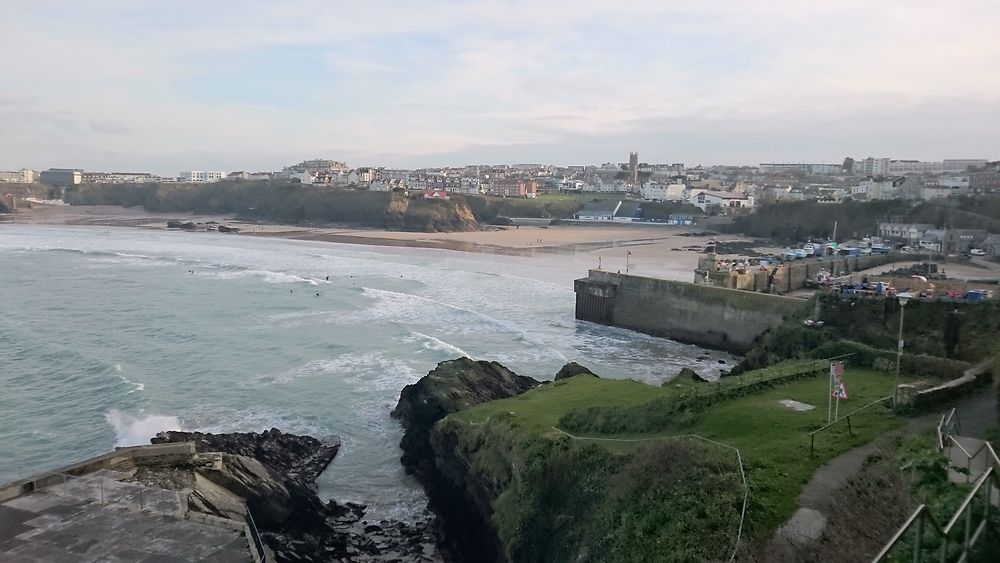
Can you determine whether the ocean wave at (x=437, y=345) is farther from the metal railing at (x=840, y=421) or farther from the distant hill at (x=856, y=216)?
the distant hill at (x=856, y=216)

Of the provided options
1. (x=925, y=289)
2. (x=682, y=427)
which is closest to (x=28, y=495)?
(x=682, y=427)

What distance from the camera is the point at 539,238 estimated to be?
8369 centimetres

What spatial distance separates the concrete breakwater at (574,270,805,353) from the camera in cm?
3194

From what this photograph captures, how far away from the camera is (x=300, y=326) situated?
119 ft

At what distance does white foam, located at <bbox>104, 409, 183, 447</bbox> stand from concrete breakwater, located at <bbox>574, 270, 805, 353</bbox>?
75.7 feet

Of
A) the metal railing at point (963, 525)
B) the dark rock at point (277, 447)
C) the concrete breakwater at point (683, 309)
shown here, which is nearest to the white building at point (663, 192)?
the concrete breakwater at point (683, 309)

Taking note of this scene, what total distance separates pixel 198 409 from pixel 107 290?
2702 cm

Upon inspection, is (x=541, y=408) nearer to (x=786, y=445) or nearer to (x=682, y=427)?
(x=682, y=427)

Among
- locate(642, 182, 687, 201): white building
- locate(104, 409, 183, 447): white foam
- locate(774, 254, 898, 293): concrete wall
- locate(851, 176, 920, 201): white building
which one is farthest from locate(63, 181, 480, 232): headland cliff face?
locate(104, 409, 183, 447): white foam

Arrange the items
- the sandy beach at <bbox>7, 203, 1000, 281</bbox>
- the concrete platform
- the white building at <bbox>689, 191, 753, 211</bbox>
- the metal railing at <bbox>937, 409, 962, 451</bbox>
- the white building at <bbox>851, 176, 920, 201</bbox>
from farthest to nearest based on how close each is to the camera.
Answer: the white building at <bbox>689, 191, 753, 211</bbox> < the white building at <bbox>851, 176, 920, 201</bbox> < the sandy beach at <bbox>7, 203, 1000, 281</bbox> < the concrete platform < the metal railing at <bbox>937, 409, 962, 451</bbox>

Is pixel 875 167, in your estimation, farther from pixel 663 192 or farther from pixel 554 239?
pixel 554 239

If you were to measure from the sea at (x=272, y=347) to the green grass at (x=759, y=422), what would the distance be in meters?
4.06

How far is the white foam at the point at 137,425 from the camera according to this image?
20703mm

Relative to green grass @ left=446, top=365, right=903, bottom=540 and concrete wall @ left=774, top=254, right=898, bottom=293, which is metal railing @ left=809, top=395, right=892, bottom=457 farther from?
concrete wall @ left=774, top=254, right=898, bottom=293
